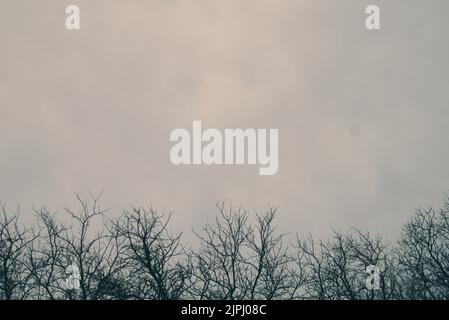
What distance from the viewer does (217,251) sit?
1972cm

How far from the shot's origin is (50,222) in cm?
1897

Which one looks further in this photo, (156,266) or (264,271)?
(264,271)

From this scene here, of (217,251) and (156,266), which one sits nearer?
(156,266)
